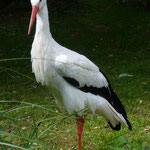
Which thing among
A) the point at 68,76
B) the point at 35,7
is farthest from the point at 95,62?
the point at 35,7

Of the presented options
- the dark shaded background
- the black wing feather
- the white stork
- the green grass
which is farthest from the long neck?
the dark shaded background

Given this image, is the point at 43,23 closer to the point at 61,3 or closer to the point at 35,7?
the point at 35,7

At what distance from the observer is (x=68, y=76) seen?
381 centimetres

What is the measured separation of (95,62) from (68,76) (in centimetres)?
403

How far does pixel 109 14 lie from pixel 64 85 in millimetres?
9067

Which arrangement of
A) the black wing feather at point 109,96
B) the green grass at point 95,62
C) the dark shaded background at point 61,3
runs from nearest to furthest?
the green grass at point 95,62, the black wing feather at point 109,96, the dark shaded background at point 61,3

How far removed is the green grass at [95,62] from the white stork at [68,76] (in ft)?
0.78

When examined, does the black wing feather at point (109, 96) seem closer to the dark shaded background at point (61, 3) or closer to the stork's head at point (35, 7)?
the stork's head at point (35, 7)

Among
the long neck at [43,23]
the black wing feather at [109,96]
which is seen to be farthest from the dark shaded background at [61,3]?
the long neck at [43,23]

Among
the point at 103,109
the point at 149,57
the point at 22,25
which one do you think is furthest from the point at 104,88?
the point at 22,25

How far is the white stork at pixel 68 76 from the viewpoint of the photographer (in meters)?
3.71

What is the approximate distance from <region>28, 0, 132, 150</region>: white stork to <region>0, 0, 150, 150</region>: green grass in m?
0.24

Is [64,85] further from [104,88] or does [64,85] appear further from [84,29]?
[84,29]

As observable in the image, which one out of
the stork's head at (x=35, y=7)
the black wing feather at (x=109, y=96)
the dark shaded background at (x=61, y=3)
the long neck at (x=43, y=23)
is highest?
the stork's head at (x=35, y=7)
